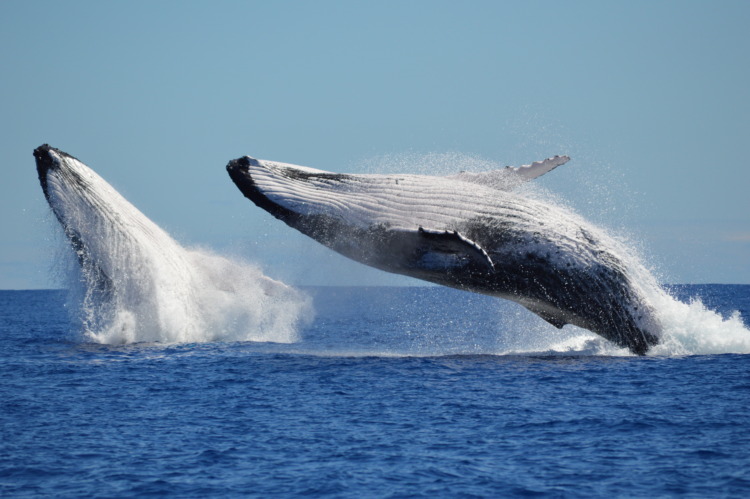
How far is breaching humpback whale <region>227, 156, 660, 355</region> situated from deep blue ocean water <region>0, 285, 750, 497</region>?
1.67m

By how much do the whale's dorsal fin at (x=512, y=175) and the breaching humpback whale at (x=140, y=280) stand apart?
33.5 feet

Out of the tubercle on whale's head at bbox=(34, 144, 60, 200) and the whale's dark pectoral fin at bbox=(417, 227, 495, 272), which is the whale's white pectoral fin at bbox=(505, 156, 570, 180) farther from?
the tubercle on whale's head at bbox=(34, 144, 60, 200)

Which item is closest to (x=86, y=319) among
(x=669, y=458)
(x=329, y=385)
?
(x=329, y=385)

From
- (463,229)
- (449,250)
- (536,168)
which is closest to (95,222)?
(463,229)

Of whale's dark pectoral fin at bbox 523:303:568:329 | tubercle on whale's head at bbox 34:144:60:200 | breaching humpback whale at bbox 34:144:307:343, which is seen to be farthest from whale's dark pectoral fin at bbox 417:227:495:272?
tubercle on whale's head at bbox 34:144:60:200

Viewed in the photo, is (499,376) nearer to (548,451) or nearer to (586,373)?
(586,373)

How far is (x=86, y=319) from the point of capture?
22.2 m

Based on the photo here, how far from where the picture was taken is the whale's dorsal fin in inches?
547

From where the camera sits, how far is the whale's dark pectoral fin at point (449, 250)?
40.2 ft

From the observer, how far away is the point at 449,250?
12.9m

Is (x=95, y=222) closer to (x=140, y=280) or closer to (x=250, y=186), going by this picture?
(x=140, y=280)

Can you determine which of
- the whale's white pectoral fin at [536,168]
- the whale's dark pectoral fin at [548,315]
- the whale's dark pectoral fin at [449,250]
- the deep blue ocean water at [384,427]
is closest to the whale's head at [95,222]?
the deep blue ocean water at [384,427]

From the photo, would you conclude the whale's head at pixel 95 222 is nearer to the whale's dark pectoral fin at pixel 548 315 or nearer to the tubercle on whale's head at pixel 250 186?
the tubercle on whale's head at pixel 250 186

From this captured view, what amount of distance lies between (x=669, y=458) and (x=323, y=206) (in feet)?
20.7
